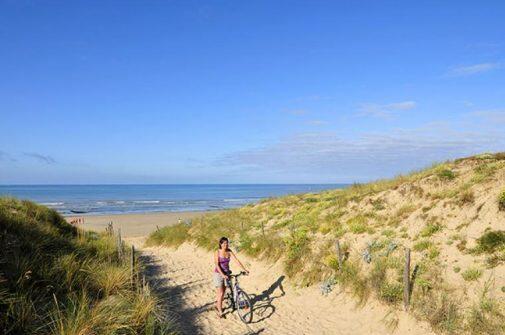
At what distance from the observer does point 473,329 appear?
28.0ft

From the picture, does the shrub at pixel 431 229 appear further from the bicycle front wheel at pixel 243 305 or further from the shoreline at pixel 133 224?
the shoreline at pixel 133 224

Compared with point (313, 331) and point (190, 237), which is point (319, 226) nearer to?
point (313, 331)

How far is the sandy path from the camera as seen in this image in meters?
10.4

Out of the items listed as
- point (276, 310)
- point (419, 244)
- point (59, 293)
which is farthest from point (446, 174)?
point (59, 293)

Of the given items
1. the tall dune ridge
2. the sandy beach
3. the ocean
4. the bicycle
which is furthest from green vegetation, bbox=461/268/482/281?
the ocean

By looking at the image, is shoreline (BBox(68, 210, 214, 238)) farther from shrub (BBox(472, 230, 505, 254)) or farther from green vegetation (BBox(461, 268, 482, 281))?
green vegetation (BBox(461, 268, 482, 281))

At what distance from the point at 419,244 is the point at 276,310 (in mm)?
4879

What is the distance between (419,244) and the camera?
12.2 metres

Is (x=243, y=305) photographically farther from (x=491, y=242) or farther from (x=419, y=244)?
(x=491, y=242)

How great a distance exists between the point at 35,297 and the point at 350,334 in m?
7.60

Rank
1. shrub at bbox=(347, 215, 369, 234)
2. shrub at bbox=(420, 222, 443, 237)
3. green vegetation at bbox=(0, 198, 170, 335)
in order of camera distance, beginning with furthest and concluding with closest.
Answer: shrub at bbox=(347, 215, 369, 234) → shrub at bbox=(420, 222, 443, 237) → green vegetation at bbox=(0, 198, 170, 335)

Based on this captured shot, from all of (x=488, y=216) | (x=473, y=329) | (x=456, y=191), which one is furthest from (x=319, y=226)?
(x=473, y=329)

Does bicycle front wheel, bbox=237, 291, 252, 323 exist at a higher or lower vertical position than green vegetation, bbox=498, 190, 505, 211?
lower

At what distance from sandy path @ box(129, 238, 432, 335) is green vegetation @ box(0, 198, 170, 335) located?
2.10 meters
